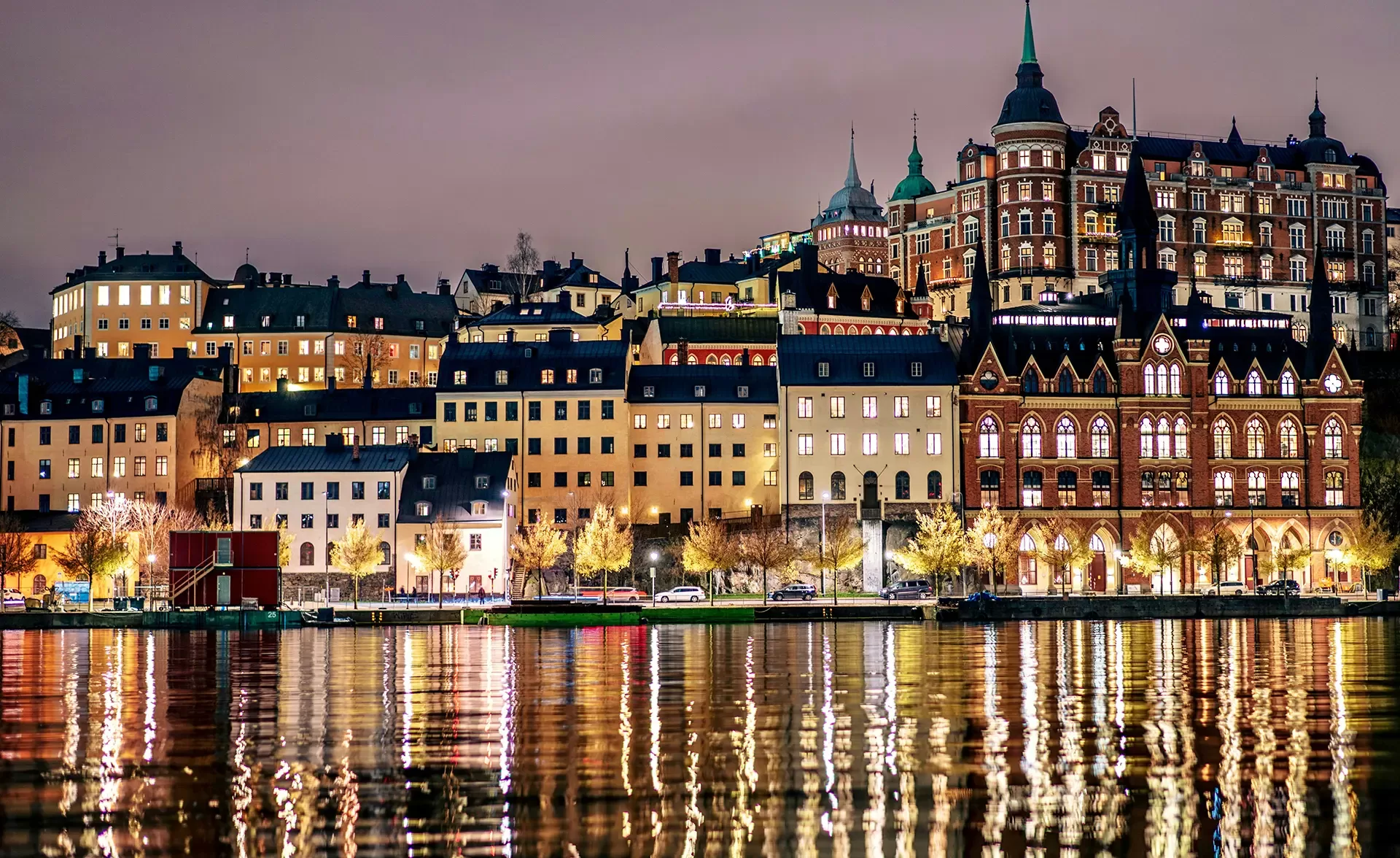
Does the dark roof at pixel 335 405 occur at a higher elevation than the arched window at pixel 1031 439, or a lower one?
higher

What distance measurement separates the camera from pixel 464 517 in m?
115

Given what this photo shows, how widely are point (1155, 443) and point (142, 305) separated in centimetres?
9709

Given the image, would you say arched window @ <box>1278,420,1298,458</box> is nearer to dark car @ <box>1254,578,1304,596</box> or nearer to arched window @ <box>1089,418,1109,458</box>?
arched window @ <box>1089,418,1109,458</box>

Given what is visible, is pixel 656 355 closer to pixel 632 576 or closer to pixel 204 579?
pixel 632 576

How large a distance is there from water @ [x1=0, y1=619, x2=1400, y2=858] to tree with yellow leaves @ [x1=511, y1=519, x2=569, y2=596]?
135 ft

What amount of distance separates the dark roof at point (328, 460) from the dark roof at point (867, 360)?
2426 cm

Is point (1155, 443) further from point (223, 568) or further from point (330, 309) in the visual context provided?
point (330, 309)

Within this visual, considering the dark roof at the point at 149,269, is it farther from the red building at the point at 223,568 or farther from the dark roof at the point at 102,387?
the red building at the point at 223,568

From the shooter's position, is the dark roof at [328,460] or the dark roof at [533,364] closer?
the dark roof at [328,460]

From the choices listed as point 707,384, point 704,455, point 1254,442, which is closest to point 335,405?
point 707,384

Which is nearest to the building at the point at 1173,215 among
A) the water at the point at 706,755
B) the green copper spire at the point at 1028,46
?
the green copper spire at the point at 1028,46

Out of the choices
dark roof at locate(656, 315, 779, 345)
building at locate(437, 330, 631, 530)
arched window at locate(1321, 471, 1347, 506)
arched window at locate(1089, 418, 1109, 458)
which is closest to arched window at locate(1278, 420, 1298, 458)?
arched window at locate(1321, 471, 1347, 506)

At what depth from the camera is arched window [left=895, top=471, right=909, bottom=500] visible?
120 m

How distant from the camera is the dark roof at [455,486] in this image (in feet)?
378
